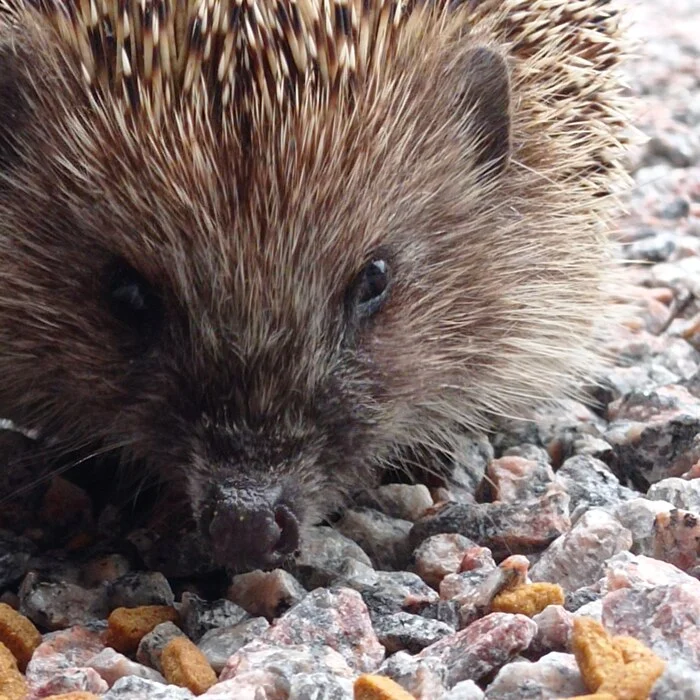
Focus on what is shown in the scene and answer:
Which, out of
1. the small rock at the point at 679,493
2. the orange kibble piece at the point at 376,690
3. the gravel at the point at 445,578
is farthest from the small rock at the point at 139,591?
the small rock at the point at 679,493

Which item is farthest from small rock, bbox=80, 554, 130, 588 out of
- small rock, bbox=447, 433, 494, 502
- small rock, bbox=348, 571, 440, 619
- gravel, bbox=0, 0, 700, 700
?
small rock, bbox=447, 433, 494, 502

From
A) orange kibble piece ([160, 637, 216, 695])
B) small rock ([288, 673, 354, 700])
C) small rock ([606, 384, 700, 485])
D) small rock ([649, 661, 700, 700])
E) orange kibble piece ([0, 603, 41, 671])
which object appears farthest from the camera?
small rock ([606, 384, 700, 485])

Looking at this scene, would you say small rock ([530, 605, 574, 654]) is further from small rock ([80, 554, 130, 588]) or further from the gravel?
small rock ([80, 554, 130, 588])

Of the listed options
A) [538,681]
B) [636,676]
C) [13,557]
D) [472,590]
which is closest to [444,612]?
[472,590]

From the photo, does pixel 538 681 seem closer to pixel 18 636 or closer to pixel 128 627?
pixel 128 627

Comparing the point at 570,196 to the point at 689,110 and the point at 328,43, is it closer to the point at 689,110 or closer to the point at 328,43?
the point at 328,43

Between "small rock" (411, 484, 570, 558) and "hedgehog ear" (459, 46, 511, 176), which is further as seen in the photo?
"hedgehog ear" (459, 46, 511, 176)

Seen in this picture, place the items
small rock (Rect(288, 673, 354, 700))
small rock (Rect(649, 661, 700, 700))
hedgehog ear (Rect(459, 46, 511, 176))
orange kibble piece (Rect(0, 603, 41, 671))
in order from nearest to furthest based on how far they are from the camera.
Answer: small rock (Rect(649, 661, 700, 700))
small rock (Rect(288, 673, 354, 700))
orange kibble piece (Rect(0, 603, 41, 671))
hedgehog ear (Rect(459, 46, 511, 176))
